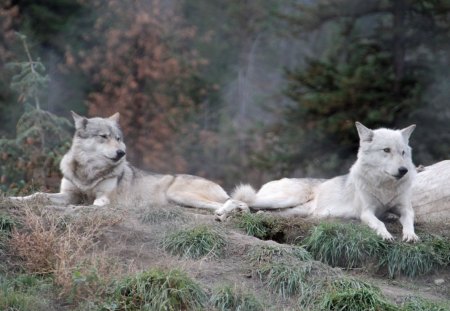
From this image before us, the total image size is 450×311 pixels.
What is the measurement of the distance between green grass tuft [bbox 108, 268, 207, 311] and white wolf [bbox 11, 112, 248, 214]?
265cm

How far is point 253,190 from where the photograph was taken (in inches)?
313

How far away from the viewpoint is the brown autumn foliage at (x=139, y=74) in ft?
53.1

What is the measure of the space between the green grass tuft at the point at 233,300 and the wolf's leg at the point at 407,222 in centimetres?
203

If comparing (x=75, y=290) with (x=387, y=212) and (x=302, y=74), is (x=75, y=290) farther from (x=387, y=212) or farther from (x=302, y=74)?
(x=302, y=74)

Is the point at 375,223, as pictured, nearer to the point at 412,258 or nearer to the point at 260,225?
the point at 412,258

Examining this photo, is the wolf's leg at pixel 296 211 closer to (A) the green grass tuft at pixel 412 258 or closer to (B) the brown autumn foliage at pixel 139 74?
(A) the green grass tuft at pixel 412 258

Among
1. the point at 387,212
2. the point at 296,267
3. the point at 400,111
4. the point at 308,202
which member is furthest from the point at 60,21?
the point at 296,267

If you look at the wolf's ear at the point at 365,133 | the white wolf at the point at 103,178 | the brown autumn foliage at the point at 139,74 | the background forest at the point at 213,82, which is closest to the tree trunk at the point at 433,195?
the wolf's ear at the point at 365,133

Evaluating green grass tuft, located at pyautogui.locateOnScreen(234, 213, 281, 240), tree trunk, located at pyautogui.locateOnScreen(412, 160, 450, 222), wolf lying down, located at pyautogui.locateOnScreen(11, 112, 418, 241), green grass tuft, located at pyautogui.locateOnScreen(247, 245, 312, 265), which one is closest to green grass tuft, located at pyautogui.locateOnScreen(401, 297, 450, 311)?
green grass tuft, located at pyautogui.locateOnScreen(247, 245, 312, 265)

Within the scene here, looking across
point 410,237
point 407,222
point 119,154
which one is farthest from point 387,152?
point 119,154

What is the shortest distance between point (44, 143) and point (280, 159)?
6.08 meters

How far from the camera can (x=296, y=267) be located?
5.58m

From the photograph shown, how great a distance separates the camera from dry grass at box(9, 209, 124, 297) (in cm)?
500

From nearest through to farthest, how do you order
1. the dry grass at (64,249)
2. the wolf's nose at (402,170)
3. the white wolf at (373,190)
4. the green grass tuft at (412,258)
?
the dry grass at (64,249)
the green grass tuft at (412,258)
the wolf's nose at (402,170)
the white wolf at (373,190)
